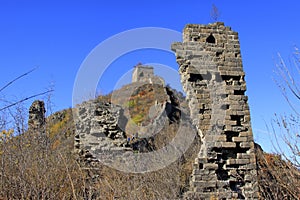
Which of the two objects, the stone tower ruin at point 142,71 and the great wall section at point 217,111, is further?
the stone tower ruin at point 142,71

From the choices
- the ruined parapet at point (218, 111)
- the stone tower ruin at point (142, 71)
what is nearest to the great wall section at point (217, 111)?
the ruined parapet at point (218, 111)

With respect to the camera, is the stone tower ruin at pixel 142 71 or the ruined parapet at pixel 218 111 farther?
the stone tower ruin at pixel 142 71

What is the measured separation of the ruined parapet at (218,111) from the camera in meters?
5.64

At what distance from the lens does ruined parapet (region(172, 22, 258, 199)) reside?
5637mm

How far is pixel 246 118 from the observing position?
235 inches

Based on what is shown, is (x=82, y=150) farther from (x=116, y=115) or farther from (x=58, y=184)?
(x=58, y=184)

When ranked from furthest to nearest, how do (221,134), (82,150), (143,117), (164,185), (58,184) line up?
(143,117) < (82,150) < (164,185) < (221,134) < (58,184)

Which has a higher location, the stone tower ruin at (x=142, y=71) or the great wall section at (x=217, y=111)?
the stone tower ruin at (x=142, y=71)

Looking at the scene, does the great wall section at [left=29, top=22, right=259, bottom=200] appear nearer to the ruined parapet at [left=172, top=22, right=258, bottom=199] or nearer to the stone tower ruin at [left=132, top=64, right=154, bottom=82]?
the ruined parapet at [left=172, top=22, right=258, bottom=199]

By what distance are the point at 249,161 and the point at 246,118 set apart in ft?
2.58

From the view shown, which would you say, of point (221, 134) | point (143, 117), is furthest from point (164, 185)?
point (143, 117)

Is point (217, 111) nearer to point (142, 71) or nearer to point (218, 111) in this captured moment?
point (218, 111)

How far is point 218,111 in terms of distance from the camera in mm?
5957

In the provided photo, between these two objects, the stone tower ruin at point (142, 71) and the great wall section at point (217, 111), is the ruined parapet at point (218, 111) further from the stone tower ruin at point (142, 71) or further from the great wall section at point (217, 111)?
the stone tower ruin at point (142, 71)
